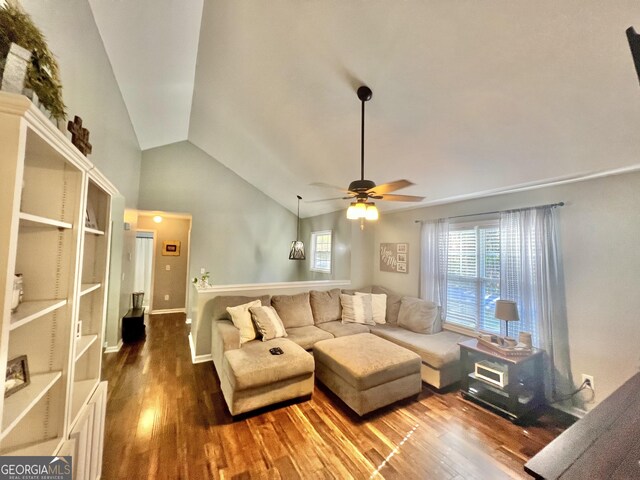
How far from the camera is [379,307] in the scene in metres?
4.04

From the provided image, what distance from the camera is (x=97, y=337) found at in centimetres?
158

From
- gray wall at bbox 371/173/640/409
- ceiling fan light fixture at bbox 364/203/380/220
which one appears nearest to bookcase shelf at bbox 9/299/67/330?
ceiling fan light fixture at bbox 364/203/380/220

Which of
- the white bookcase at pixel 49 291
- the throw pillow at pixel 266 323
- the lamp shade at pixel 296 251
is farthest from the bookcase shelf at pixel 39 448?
the lamp shade at pixel 296 251

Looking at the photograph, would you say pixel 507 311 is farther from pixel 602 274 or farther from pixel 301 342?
pixel 301 342

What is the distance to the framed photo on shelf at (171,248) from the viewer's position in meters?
5.97

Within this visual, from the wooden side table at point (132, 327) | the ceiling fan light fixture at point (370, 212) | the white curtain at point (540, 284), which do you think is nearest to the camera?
the ceiling fan light fixture at point (370, 212)

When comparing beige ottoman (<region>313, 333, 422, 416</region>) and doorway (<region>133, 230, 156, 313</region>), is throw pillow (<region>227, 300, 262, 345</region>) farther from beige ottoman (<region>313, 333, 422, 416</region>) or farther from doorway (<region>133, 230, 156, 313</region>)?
doorway (<region>133, 230, 156, 313</region>)

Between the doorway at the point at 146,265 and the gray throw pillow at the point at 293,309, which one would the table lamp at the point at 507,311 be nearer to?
the gray throw pillow at the point at 293,309

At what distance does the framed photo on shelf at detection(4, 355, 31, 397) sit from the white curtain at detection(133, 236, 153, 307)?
552 cm

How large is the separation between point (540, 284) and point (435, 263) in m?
1.28

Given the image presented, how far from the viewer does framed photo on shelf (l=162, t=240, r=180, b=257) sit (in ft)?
19.6

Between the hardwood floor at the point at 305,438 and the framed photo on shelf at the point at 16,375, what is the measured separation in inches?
48.0

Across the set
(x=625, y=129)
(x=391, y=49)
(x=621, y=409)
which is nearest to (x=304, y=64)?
(x=391, y=49)

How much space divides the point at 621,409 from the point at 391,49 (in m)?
2.53
